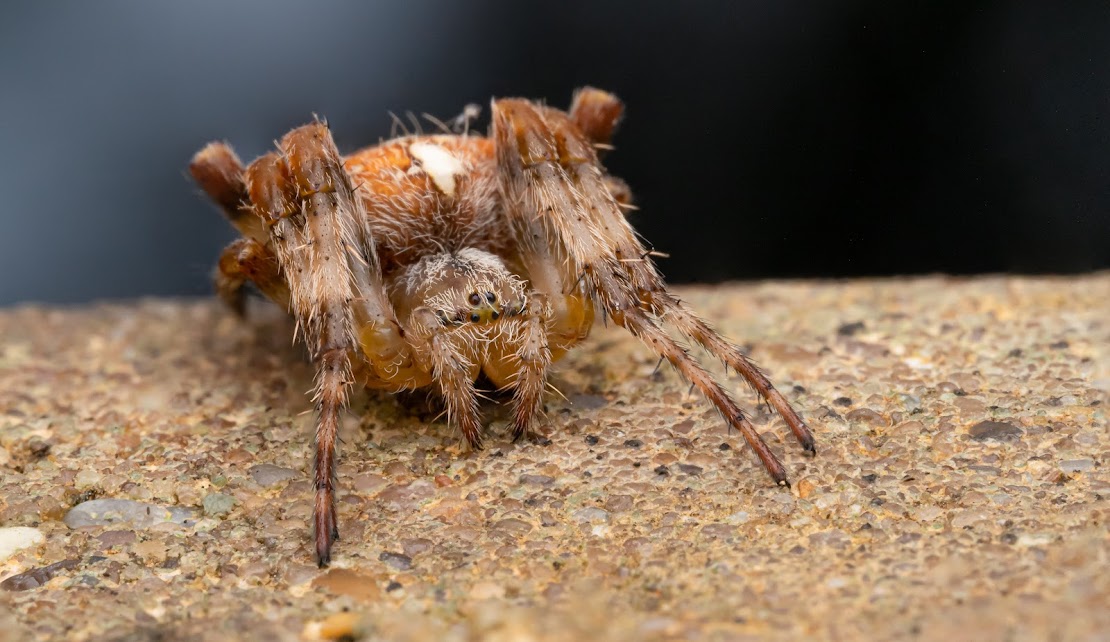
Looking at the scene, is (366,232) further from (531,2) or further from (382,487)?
(531,2)

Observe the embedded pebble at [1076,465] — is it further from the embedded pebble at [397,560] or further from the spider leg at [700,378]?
the embedded pebble at [397,560]

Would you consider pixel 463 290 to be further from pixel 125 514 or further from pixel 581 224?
pixel 125 514

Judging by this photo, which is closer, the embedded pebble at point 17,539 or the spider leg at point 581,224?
the embedded pebble at point 17,539

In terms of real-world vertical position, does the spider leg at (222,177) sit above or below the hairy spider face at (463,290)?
above

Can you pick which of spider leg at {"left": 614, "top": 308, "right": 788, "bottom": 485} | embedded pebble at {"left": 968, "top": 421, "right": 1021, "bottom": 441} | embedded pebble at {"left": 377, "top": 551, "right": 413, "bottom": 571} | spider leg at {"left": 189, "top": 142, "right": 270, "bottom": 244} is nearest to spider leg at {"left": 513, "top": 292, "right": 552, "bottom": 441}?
spider leg at {"left": 614, "top": 308, "right": 788, "bottom": 485}

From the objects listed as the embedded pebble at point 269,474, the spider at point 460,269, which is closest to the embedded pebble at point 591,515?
the spider at point 460,269

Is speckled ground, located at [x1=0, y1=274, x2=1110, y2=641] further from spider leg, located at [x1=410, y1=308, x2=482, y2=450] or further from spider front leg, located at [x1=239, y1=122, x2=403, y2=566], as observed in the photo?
spider front leg, located at [x1=239, y1=122, x2=403, y2=566]

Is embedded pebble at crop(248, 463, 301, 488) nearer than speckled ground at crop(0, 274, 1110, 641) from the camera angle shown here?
No
